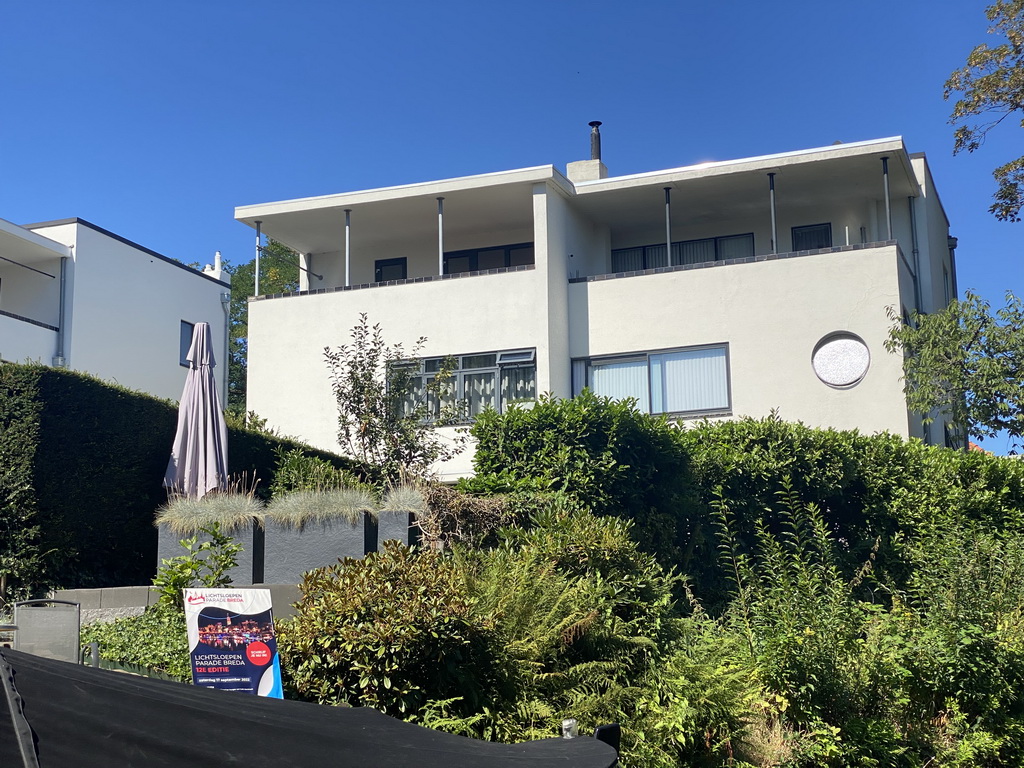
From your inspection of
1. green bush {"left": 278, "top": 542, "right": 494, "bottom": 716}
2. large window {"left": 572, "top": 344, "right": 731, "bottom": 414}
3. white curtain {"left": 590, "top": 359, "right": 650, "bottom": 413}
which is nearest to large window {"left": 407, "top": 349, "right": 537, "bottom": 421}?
large window {"left": 572, "top": 344, "right": 731, "bottom": 414}

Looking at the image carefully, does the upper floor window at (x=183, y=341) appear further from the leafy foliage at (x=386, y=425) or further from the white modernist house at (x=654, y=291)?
the leafy foliage at (x=386, y=425)

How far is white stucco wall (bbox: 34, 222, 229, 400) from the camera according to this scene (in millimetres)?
26406

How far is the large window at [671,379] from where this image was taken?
20312 millimetres

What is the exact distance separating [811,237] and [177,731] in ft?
67.6

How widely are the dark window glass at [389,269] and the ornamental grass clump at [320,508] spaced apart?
1286 cm

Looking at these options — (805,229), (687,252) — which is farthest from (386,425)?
(805,229)

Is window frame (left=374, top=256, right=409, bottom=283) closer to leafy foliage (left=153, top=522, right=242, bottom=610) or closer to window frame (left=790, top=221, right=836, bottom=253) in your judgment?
window frame (left=790, top=221, right=836, bottom=253)

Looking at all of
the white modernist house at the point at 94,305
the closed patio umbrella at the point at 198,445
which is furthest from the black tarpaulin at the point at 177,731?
the white modernist house at the point at 94,305

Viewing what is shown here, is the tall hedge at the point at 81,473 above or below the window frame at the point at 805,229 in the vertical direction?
below

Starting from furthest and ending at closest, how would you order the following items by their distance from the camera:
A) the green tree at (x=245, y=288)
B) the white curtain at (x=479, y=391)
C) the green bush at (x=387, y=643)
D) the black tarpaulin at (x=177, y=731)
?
the green tree at (x=245, y=288) → the white curtain at (x=479, y=391) → the green bush at (x=387, y=643) → the black tarpaulin at (x=177, y=731)

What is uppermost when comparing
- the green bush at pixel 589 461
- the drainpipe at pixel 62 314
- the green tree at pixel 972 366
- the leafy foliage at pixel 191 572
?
the drainpipe at pixel 62 314

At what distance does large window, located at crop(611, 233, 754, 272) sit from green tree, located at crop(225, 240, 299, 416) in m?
19.6

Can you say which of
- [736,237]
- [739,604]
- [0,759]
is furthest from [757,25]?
[0,759]

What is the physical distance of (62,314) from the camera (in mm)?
25922
